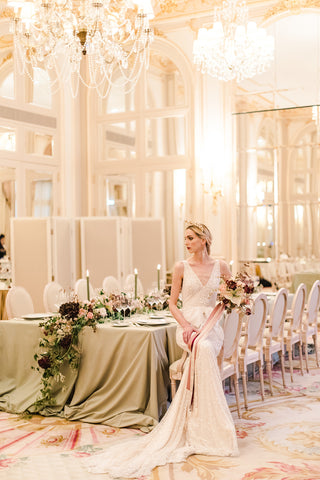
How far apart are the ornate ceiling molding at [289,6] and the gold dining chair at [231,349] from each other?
253 inches

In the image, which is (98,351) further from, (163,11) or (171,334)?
(163,11)

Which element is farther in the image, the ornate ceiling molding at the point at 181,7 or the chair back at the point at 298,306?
the ornate ceiling molding at the point at 181,7

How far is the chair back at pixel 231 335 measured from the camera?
5.23m

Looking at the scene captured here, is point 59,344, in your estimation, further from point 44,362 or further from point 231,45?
point 231,45

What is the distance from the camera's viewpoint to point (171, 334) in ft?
18.1

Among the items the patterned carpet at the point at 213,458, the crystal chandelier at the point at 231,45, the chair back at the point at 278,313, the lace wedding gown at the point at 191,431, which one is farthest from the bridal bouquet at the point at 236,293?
the crystal chandelier at the point at 231,45

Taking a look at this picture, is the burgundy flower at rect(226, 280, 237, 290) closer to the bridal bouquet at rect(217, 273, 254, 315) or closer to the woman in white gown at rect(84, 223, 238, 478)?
the bridal bouquet at rect(217, 273, 254, 315)

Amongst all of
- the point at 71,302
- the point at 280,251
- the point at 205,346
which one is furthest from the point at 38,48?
the point at 280,251

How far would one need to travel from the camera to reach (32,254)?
30.7 ft

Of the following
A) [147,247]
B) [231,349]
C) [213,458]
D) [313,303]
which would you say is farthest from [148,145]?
[213,458]

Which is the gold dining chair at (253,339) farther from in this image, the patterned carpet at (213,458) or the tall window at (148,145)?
the tall window at (148,145)

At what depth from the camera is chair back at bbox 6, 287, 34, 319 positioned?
20.6ft

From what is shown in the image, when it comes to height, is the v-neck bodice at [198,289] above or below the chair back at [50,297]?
above

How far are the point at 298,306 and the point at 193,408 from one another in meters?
2.56
